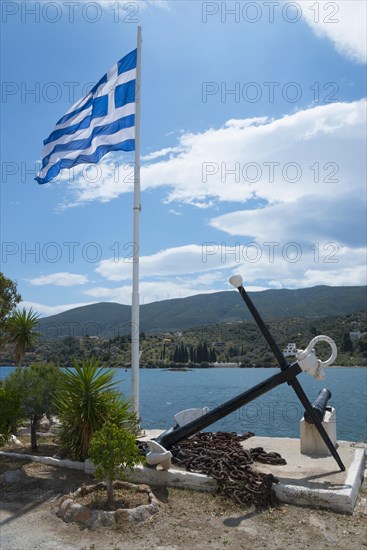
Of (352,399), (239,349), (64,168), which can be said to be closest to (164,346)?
(239,349)

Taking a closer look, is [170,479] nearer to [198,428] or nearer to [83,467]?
[198,428]

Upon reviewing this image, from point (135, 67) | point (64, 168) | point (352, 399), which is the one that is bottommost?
point (352, 399)

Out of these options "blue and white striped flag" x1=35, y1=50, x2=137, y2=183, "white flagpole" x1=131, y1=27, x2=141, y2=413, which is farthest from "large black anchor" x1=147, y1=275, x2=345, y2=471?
"blue and white striped flag" x1=35, y1=50, x2=137, y2=183

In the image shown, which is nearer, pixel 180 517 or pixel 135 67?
pixel 180 517

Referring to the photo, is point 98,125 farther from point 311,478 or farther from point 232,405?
point 311,478

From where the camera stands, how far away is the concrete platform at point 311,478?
707cm

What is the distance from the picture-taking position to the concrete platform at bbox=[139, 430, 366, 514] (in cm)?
707

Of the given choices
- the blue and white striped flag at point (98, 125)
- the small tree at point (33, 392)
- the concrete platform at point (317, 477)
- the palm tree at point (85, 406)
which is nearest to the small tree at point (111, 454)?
the palm tree at point (85, 406)

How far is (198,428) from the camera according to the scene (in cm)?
867

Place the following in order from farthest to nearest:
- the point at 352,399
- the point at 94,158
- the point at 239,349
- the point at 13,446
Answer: the point at 239,349 → the point at 352,399 → the point at 94,158 → the point at 13,446

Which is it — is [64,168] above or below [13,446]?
above

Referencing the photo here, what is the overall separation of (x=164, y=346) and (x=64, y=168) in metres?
104

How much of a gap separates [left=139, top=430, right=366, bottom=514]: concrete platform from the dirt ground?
6.3 inches

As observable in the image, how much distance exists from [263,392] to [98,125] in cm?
793
